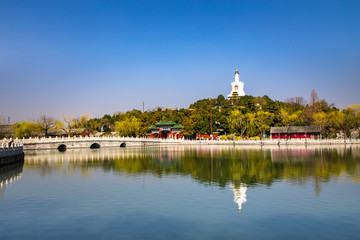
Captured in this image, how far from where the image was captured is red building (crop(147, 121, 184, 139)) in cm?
8688

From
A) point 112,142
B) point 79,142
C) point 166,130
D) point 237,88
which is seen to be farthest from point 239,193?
point 237,88

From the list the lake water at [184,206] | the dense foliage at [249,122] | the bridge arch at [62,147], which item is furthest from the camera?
the dense foliage at [249,122]

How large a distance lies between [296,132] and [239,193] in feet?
212

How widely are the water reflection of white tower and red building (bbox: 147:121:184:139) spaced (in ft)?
218

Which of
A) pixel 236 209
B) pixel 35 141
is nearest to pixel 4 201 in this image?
pixel 236 209

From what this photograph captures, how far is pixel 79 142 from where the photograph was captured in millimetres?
64812

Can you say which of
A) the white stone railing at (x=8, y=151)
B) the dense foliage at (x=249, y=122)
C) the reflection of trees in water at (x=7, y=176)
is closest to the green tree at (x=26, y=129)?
the dense foliage at (x=249, y=122)

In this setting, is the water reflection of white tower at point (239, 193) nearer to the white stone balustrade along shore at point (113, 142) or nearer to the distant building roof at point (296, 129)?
the white stone balustrade along shore at point (113, 142)

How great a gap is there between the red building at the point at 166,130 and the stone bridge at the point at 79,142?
11103 mm

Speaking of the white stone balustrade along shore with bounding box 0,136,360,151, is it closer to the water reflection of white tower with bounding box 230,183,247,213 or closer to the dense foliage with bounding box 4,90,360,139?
the dense foliage with bounding box 4,90,360,139

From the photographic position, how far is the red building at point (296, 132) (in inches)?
2977

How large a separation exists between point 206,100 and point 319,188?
11452 cm

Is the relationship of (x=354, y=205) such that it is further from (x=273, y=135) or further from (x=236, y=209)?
(x=273, y=135)

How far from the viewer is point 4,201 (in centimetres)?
1639
